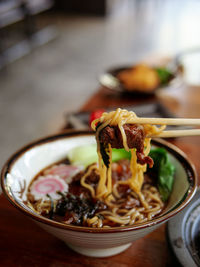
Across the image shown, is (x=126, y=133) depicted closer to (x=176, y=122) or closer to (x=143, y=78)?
(x=176, y=122)

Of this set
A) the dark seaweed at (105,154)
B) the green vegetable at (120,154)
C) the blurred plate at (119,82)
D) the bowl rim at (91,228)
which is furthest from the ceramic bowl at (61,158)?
the blurred plate at (119,82)

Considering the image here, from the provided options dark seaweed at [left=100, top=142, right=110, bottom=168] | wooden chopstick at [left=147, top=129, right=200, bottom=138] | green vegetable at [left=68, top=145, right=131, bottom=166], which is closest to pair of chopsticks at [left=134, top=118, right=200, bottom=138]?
wooden chopstick at [left=147, top=129, right=200, bottom=138]

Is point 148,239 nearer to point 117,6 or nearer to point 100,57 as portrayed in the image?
point 100,57

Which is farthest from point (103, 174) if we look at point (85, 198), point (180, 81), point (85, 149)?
point (180, 81)

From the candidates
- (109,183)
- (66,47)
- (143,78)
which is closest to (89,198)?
(109,183)

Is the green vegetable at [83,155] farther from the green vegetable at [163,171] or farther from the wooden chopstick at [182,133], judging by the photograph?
the wooden chopstick at [182,133]
